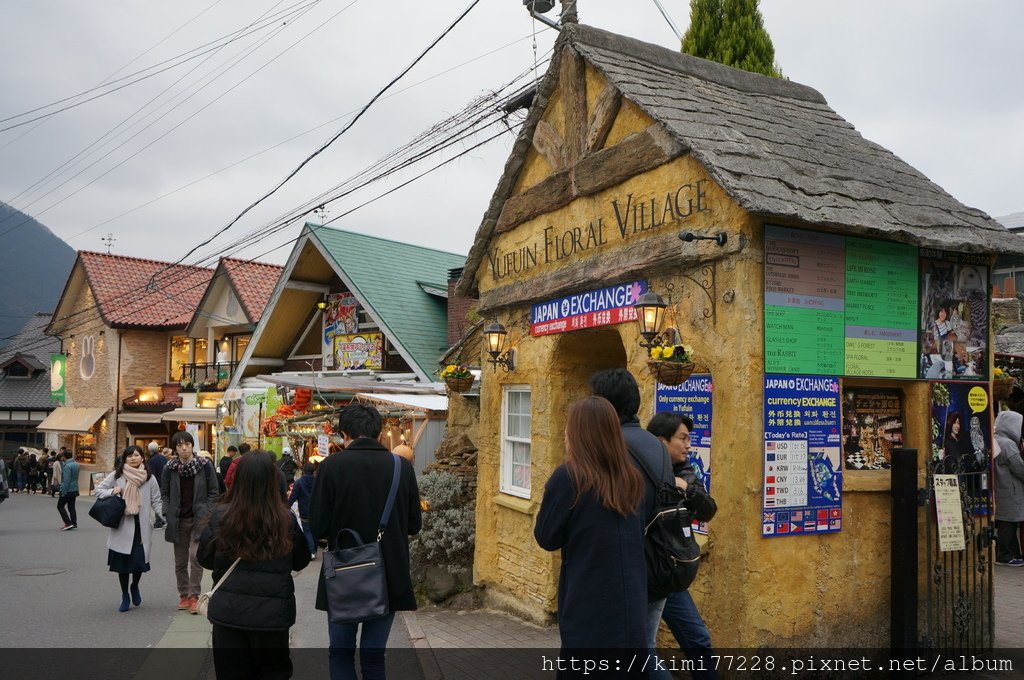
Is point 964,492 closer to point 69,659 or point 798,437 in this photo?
point 798,437

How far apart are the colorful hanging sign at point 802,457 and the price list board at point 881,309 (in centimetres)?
39

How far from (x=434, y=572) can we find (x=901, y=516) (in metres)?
5.62

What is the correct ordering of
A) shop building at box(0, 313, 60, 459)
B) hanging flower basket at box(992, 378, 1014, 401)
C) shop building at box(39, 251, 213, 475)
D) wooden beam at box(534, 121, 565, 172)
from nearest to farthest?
hanging flower basket at box(992, 378, 1014, 401), wooden beam at box(534, 121, 565, 172), shop building at box(39, 251, 213, 475), shop building at box(0, 313, 60, 459)

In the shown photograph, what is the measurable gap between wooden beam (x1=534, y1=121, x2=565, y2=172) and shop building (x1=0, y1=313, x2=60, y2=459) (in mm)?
37961

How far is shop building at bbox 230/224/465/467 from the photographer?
15141 mm

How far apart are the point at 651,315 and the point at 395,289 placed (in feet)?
45.3

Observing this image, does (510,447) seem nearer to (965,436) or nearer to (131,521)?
(131,521)

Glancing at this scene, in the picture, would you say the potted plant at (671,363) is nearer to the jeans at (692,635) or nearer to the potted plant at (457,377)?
the jeans at (692,635)

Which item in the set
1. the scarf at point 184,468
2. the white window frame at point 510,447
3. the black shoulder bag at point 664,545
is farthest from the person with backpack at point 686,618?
the scarf at point 184,468

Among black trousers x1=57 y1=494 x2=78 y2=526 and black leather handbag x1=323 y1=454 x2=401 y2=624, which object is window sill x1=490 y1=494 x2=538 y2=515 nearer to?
black leather handbag x1=323 y1=454 x2=401 y2=624

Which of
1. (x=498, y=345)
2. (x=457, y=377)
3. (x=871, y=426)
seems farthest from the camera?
(x=457, y=377)

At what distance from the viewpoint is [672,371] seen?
5.87 metres

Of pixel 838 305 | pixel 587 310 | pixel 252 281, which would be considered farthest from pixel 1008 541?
pixel 252 281

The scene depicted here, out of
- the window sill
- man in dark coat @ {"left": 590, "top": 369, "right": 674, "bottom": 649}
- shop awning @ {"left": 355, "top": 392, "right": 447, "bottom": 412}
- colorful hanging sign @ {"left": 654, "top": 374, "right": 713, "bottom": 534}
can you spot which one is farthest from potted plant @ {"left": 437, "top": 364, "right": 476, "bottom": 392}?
man in dark coat @ {"left": 590, "top": 369, "right": 674, "bottom": 649}
